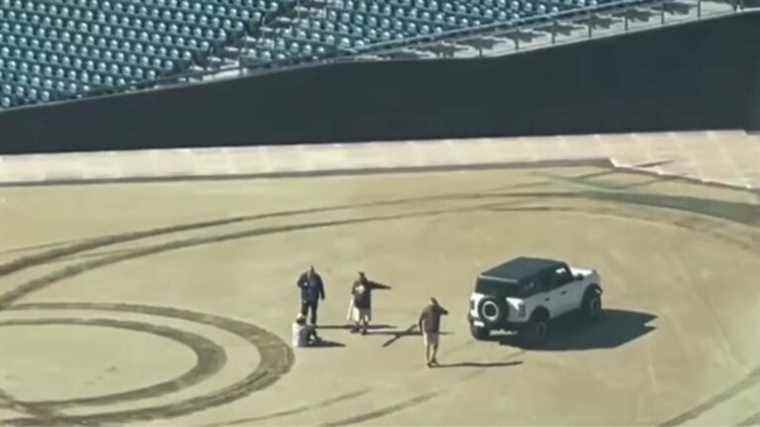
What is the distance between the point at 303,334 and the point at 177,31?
19448mm

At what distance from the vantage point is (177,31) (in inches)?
1858

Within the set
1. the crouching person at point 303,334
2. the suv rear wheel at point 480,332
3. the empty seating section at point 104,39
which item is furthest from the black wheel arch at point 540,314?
the empty seating section at point 104,39

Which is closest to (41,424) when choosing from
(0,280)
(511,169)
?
(0,280)

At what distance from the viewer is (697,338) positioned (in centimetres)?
2911

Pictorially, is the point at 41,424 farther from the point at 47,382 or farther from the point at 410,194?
the point at 410,194

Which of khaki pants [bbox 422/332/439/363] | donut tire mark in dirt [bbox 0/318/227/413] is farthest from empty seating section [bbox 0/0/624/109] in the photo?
khaki pants [bbox 422/332/439/363]

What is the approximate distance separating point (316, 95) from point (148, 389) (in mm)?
16911

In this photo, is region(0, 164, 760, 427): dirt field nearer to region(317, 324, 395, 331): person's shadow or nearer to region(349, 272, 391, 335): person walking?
region(317, 324, 395, 331): person's shadow

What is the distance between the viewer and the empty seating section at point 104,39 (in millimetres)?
45438

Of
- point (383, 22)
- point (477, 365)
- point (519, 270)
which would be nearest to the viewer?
point (477, 365)

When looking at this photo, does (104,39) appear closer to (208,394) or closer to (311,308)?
(311,308)

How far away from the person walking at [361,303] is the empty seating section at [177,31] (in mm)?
15662

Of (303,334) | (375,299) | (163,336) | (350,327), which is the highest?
(303,334)

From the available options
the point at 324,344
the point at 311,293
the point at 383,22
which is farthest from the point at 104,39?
the point at 324,344
